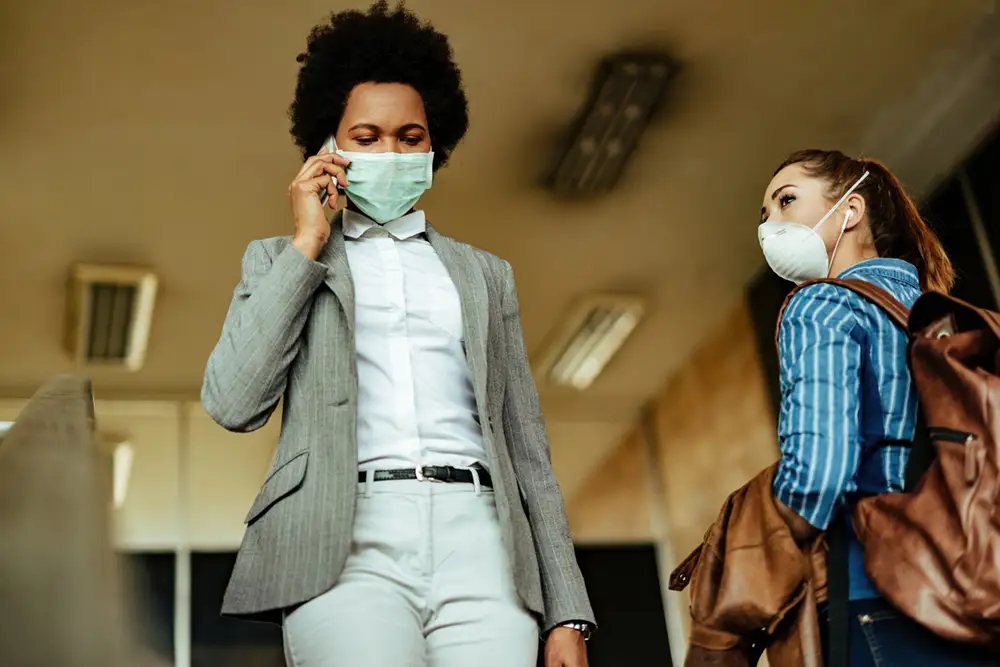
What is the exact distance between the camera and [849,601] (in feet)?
5.37

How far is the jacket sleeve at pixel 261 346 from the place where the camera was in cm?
165

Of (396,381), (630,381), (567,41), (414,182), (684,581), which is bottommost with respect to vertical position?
(630,381)

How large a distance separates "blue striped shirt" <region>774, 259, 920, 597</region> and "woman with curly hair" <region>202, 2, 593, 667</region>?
35cm

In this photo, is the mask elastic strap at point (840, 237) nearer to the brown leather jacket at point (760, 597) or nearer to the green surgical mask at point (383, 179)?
the brown leather jacket at point (760, 597)

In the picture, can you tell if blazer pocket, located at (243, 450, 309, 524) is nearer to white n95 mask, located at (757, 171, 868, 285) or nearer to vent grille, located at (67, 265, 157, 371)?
white n95 mask, located at (757, 171, 868, 285)

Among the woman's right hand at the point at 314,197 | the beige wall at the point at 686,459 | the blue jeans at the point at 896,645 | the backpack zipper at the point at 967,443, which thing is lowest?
the beige wall at the point at 686,459

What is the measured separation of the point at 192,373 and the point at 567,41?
2.87 metres

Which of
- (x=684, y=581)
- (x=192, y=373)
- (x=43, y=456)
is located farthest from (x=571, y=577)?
(x=192, y=373)

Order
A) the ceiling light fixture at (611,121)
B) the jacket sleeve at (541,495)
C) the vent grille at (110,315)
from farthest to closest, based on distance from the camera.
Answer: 1. the vent grille at (110,315)
2. the ceiling light fixture at (611,121)
3. the jacket sleeve at (541,495)

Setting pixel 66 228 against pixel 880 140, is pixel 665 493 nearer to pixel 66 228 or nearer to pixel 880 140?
pixel 880 140

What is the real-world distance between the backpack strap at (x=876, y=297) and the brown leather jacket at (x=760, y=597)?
0.90 ft

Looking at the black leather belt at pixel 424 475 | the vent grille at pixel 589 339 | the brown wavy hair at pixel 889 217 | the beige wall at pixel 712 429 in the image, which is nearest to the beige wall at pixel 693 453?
the beige wall at pixel 712 429

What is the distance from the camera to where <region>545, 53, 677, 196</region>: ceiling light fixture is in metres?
4.21

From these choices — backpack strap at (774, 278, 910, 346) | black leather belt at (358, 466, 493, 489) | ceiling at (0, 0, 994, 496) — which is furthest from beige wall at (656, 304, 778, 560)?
black leather belt at (358, 466, 493, 489)
